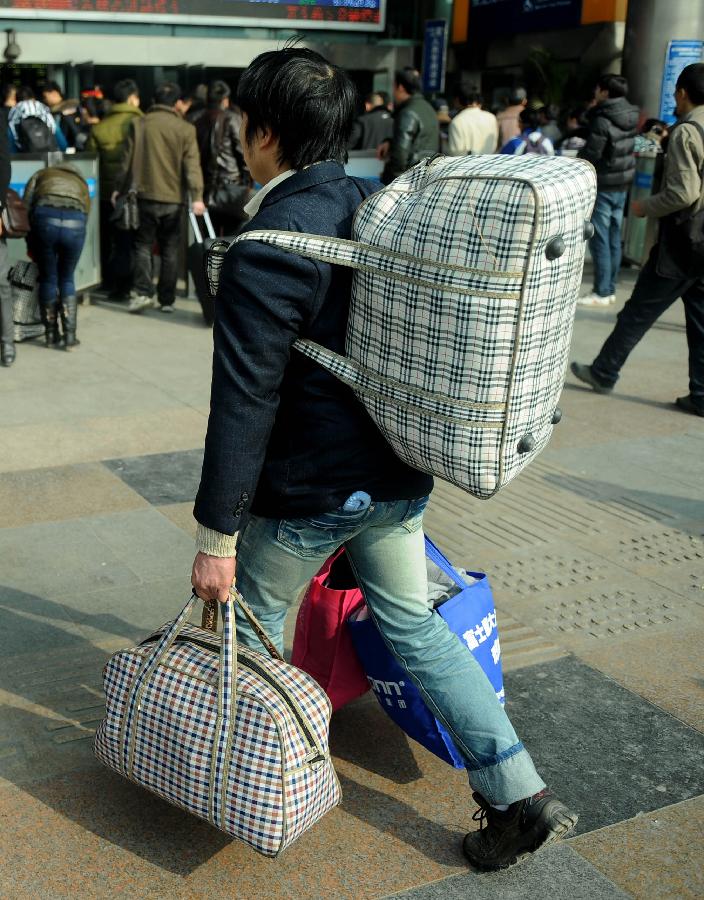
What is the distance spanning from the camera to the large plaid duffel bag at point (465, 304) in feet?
6.77

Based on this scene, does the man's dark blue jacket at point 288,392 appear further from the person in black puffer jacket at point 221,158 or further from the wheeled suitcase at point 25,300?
the person in black puffer jacket at point 221,158

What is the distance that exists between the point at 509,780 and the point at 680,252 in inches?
187

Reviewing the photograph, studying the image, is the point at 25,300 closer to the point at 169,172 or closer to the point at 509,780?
the point at 169,172

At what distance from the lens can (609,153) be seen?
400 inches

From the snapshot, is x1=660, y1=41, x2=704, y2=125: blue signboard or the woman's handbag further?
x1=660, y1=41, x2=704, y2=125: blue signboard

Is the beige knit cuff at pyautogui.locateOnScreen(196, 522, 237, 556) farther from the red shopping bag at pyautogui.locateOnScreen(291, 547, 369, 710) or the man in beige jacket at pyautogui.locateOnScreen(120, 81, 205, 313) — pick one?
the man in beige jacket at pyautogui.locateOnScreen(120, 81, 205, 313)

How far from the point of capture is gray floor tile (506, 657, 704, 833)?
293cm

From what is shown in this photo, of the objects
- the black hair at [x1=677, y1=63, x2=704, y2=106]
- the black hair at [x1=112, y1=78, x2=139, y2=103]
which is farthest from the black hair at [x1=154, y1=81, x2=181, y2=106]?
the black hair at [x1=677, y1=63, x2=704, y2=106]

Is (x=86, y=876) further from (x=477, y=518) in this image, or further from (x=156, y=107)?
(x=156, y=107)

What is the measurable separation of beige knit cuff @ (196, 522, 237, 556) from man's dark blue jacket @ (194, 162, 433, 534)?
0.07 feet

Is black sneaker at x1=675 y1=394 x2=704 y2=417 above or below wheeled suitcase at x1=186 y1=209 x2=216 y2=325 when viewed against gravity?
below

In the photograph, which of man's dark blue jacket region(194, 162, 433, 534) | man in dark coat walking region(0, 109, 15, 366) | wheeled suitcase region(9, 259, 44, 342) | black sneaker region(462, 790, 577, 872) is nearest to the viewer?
man's dark blue jacket region(194, 162, 433, 534)

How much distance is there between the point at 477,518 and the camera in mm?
4945

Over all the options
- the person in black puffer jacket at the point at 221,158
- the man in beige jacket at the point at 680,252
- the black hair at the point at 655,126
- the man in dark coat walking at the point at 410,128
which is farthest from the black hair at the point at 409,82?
the man in beige jacket at the point at 680,252
